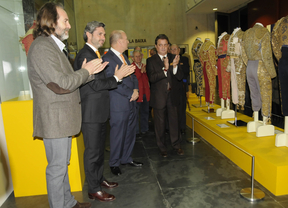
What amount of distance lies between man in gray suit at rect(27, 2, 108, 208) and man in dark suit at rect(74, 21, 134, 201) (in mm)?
381

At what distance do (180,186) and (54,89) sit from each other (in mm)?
1751

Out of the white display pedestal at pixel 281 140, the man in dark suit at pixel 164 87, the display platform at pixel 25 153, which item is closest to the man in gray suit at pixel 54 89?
the display platform at pixel 25 153

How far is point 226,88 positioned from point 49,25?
11.6ft

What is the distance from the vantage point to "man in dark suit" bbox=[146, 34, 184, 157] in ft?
10.6

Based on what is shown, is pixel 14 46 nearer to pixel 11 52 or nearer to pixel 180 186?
pixel 11 52

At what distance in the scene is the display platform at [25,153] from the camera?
2402mm

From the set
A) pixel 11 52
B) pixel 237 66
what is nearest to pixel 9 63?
pixel 11 52

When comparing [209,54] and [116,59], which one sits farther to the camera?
[209,54]

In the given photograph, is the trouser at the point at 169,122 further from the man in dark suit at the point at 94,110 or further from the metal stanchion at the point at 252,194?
the metal stanchion at the point at 252,194

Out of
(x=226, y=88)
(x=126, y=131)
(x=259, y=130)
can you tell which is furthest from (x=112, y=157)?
(x=226, y=88)

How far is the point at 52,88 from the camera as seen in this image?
1.59m

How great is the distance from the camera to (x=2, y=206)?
2.38 meters

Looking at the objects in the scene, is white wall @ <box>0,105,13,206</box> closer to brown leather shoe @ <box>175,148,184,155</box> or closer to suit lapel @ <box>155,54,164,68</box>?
suit lapel @ <box>155,54,164,68</box>

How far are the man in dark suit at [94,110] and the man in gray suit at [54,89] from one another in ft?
1.25
